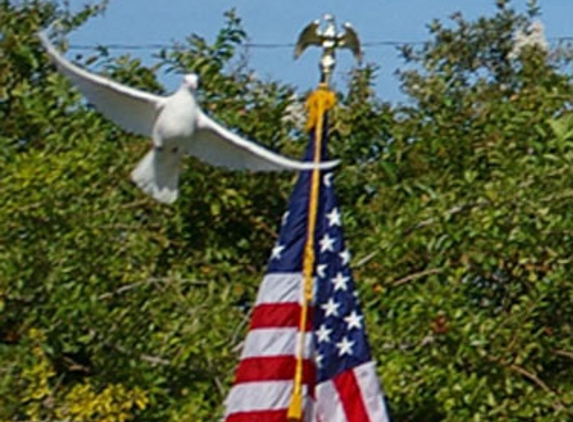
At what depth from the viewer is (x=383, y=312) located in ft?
18.1

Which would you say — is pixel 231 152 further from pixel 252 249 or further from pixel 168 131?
pixel 252 249

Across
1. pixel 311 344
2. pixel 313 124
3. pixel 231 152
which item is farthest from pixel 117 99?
pixel 311 344

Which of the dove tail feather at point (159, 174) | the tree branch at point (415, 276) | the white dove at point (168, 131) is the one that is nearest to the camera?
the white dove at point (168, 131)

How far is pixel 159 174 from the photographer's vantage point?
16.6 feet

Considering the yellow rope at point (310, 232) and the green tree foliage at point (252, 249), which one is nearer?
the yellow rope at point (310, 232)

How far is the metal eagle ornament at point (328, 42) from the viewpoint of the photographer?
5.21 meters

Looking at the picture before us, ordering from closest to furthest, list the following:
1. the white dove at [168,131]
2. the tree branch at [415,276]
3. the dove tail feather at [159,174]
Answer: the white dove at [168,131], the dove tail feather at [159,174], the tree branch at [415,276]

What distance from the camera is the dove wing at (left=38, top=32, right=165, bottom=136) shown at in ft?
16.3

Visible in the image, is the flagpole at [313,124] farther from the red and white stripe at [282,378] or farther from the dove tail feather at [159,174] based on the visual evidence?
the dove tail feather at [159,174]

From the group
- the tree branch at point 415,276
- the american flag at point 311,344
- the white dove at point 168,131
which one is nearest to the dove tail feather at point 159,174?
the white dove at point 168,131

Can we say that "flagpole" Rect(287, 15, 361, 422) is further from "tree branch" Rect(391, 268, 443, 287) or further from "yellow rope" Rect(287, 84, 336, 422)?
"tree branch" Rect(391, 268, 443, 287)

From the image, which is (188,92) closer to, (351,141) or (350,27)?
(350,27)

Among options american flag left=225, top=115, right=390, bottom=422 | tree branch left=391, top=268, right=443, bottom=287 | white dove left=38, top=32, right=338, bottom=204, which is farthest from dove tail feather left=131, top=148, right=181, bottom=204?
tree branch left=391, top=268, right=443, bottom=287

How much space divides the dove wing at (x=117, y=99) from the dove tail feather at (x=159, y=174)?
0.09m
